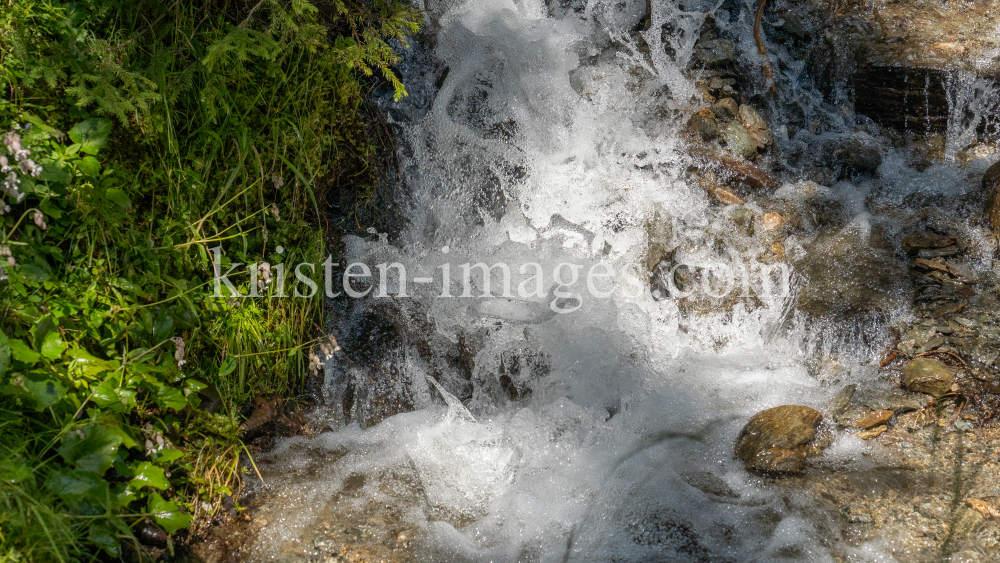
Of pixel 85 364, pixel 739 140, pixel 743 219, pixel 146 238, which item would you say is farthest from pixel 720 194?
pixel 85 364

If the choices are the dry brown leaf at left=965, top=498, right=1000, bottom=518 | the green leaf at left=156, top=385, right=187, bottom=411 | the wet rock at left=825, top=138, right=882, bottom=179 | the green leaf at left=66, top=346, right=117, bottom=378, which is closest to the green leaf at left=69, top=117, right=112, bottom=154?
the green leaf at left=66, top=346, right=117, bottom=378

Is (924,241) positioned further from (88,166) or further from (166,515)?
(88,166)

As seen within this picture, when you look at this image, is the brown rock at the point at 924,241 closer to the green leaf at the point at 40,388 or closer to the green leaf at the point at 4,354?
the green leaf at the point at 40,388

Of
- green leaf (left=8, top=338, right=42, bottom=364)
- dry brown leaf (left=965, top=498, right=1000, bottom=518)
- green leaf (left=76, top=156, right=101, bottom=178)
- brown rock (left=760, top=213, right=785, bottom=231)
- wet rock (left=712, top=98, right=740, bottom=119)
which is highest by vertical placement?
wet rock (left=712, top=98, right=740, bottom=119)

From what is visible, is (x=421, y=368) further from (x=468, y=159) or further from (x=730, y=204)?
(x=730, y=204)

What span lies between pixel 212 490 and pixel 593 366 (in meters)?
1.90

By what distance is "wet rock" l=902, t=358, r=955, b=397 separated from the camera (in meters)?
3.06

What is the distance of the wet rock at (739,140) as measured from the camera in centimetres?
400

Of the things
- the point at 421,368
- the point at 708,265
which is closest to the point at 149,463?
the point at 421,368

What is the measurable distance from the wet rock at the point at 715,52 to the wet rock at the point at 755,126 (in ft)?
1.24

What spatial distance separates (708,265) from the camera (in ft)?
11.8

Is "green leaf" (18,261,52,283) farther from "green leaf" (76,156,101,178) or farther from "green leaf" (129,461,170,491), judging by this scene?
"green leaf" (129,461,170,491)

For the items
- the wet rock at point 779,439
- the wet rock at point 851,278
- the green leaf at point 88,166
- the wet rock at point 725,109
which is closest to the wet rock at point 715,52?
the wet rock at point 725,109

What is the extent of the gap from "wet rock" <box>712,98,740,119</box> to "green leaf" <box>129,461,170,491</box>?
3.78m
